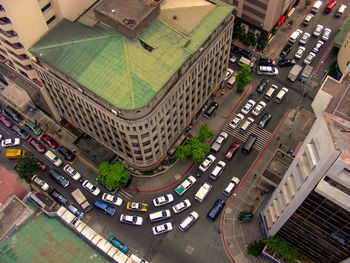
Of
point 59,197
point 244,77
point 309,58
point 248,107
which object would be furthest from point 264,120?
point 59,197

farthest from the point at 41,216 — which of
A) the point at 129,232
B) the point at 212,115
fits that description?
the point at 212,115

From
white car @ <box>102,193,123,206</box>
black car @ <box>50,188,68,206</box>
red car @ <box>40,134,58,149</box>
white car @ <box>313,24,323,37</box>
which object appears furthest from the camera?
white car @ <box>313,24,323,37</box>

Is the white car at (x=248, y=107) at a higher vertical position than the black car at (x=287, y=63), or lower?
lower

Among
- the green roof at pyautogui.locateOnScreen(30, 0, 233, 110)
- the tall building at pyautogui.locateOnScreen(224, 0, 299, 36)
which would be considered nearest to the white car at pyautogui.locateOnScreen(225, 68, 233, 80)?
the tall building at pyautogui.locateOnScreen(224, 0, 299, 36)

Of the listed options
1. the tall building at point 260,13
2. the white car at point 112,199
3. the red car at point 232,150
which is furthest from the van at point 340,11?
the white car at point 112,199

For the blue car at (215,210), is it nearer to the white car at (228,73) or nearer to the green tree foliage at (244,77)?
the green tree foliage at (244,77)

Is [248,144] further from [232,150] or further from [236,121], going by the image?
[236,121]

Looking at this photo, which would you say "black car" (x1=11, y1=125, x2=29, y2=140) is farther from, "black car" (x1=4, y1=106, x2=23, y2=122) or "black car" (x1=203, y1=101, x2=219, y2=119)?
A: "black car" (x1=203, y1=101, x2=219, y2=119)

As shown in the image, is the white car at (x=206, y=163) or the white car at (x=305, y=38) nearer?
the white car at (x=206, y=163)
